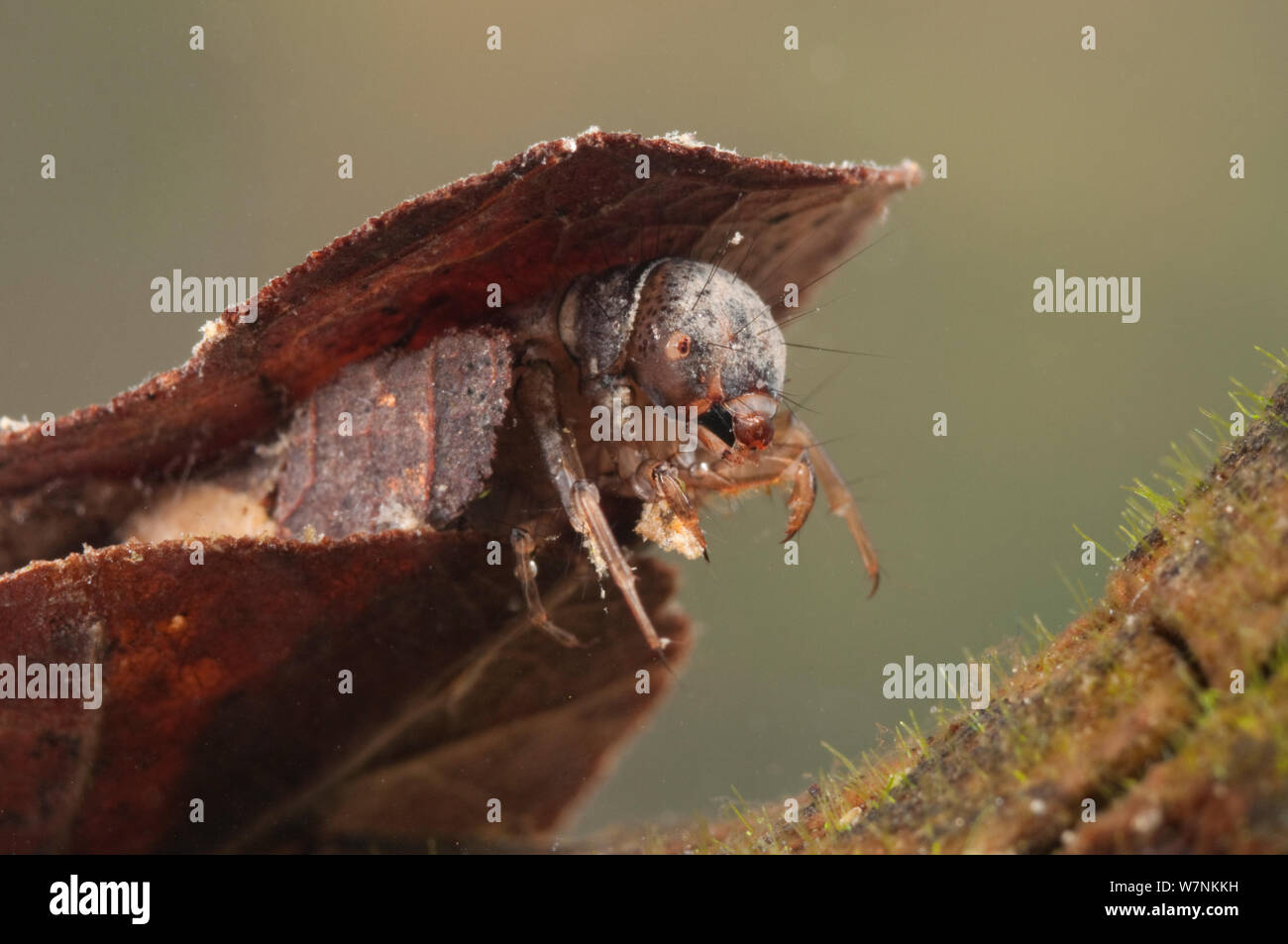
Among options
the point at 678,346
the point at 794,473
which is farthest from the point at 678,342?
the point at 794,473

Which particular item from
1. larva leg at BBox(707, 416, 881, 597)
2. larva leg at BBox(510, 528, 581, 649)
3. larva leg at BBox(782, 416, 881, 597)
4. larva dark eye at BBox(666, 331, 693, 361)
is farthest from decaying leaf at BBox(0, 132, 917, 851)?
larva leg at BBox(782, 416, 881, 597)

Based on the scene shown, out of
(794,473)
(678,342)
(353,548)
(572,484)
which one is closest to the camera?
(353,548)

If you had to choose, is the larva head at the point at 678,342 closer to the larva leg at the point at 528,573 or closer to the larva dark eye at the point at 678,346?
the larva dark eye at the point at 678,346

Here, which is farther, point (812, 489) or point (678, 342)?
point (812, 489)

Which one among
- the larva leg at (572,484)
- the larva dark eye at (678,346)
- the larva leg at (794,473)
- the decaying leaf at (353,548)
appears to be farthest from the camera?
the larva leg at (794,473)

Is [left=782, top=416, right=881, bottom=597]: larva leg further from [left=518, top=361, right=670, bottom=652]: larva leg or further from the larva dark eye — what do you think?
[left=518, top=361, right=670, bottom=652]: larva leg

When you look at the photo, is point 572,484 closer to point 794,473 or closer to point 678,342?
point 678,342

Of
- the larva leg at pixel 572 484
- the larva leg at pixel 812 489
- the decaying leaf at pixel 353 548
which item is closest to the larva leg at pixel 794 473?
the larva leg at pixel 812 489

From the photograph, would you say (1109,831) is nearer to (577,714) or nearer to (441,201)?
(441,201)
